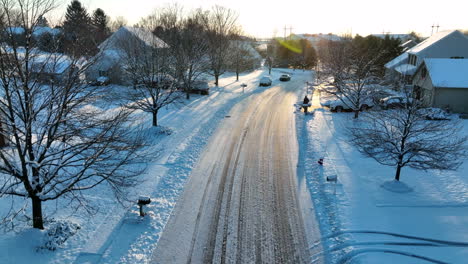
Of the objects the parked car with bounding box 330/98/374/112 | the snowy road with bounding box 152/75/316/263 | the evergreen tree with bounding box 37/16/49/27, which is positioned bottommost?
the snowy road with bounding box 152/75/316/263

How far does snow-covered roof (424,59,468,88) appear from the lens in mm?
27219

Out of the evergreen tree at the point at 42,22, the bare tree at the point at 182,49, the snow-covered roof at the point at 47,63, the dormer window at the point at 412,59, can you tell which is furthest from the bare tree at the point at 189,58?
the dormer window at the point at 412,59

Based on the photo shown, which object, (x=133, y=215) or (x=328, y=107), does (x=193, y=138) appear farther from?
(x=328, y=107)

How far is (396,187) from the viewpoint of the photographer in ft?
46.3

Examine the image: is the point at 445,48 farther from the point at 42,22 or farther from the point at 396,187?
the point at 42,22

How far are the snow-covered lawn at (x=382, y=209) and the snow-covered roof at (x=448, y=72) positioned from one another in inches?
512

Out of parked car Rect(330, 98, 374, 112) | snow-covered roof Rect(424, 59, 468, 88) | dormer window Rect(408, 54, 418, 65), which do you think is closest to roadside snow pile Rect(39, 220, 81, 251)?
parked car Rect(330, 98, 374, 112)

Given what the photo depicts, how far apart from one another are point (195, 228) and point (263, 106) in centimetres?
2058

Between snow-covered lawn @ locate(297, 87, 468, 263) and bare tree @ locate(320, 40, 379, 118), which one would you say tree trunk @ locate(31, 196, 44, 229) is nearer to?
snow-covered lawn @ locate(297, 87, 468, 263)

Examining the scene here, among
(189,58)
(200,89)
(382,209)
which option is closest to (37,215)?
(382,209)

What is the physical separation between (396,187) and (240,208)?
6.77 meters

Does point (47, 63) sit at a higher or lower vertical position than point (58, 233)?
higher

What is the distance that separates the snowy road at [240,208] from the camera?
10148 mm

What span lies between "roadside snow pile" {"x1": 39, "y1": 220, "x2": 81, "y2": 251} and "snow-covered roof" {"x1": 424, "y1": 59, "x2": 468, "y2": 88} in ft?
91.7
